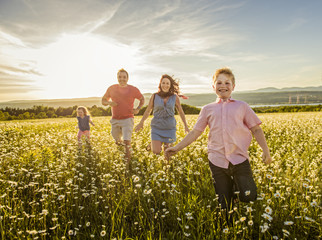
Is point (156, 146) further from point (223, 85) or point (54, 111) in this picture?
point (54, 111)

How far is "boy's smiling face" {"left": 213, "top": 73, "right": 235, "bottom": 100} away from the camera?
3.10m

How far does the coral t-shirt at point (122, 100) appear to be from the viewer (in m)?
7.16

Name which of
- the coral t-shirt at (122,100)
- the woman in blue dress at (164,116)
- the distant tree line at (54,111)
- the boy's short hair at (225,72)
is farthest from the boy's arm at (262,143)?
the distant tree line at (54,111)

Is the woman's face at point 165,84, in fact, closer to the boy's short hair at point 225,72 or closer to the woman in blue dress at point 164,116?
the woman in blue dress at point 164,116

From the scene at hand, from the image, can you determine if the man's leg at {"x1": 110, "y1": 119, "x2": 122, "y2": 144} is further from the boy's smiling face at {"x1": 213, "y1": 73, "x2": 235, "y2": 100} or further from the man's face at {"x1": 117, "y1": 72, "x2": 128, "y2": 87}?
the boy's smiling face at {"x1": 213, "y1": 73, "x2": 235, "y2": 100}

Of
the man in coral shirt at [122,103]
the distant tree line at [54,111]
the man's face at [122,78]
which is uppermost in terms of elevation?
the man's face at [122,78]

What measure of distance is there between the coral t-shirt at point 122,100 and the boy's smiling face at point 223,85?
14.7ft

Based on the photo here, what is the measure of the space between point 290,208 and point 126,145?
179 inches

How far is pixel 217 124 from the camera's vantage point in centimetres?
315

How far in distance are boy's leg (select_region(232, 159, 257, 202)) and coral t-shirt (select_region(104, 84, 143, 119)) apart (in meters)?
4.81

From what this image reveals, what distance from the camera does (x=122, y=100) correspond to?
7164 mm

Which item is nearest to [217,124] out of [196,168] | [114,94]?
[196,168]

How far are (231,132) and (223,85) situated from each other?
682 millimetres

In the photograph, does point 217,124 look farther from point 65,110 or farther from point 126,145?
point 65,110
